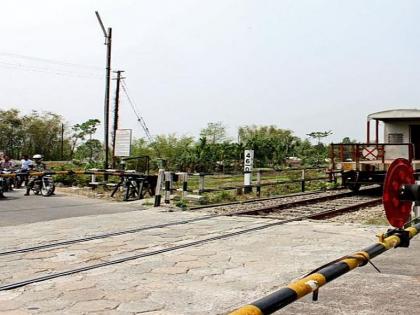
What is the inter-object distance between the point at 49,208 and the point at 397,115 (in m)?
12.5

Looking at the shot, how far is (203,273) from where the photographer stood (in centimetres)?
568

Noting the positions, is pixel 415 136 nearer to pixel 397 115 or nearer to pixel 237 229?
pixel 397 115

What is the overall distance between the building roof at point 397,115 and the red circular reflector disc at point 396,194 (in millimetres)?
15313

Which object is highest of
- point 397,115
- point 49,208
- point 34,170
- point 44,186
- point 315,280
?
point 397,115

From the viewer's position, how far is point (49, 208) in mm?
12555

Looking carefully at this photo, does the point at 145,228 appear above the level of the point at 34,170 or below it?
below

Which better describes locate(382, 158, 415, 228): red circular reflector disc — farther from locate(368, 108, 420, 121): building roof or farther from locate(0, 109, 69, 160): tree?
locate(0, 109, 69, 160): tree

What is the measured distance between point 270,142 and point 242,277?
1319 inches

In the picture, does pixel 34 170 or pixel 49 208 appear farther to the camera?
pixel 34 170

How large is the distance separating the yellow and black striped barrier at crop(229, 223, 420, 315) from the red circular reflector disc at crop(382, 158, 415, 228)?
31cm

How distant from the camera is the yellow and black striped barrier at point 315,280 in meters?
2.01

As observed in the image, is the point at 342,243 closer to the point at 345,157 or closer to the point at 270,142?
the point at 345,157

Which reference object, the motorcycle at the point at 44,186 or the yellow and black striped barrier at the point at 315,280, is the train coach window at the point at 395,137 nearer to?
the motorcycle at the point at 44,186

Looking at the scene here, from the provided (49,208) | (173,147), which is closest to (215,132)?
(173,147)
